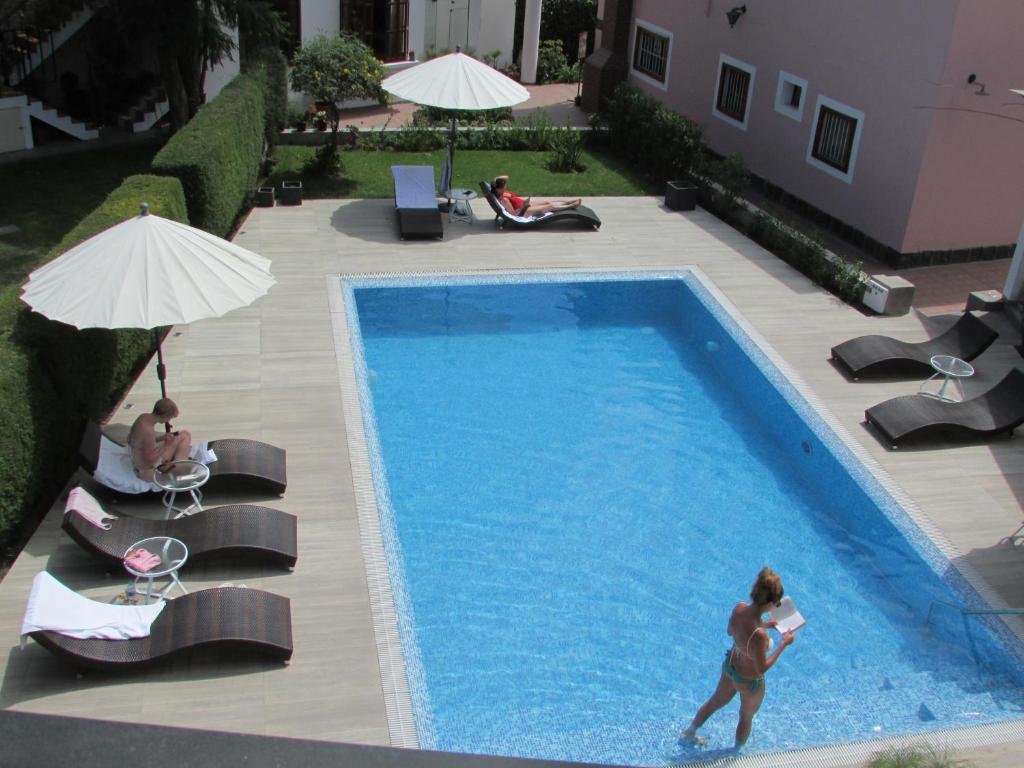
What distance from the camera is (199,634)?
24.8 feet

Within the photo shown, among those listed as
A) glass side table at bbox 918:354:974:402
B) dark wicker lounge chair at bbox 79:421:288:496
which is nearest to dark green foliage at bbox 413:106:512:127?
glass side table at bbox 918:354:974:402

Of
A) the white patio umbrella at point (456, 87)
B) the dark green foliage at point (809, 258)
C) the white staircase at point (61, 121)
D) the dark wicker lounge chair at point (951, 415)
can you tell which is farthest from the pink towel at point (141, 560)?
the white staircase at point (61, 121)

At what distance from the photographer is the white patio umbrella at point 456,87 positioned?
55.4 ft

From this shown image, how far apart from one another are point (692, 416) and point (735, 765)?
20.0ft

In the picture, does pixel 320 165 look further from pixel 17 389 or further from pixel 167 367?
pixel 17 389

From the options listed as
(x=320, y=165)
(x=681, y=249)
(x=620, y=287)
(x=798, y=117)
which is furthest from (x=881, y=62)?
(x=320, y=165)

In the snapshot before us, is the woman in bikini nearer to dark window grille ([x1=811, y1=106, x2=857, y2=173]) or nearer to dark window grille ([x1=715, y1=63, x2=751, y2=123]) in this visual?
dark window grille ([x1=811, y1=106, x2=857, y2=173])

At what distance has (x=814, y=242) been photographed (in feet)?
54.7

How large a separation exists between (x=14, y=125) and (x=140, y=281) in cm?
1350

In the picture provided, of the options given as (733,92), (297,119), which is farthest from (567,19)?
(297,119)

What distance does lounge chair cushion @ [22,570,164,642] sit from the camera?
728 centimetres

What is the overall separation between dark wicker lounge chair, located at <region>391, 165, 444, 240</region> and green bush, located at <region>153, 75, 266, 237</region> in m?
2.64

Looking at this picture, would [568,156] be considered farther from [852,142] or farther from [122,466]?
[122,466]

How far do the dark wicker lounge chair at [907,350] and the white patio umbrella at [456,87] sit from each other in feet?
23.8
